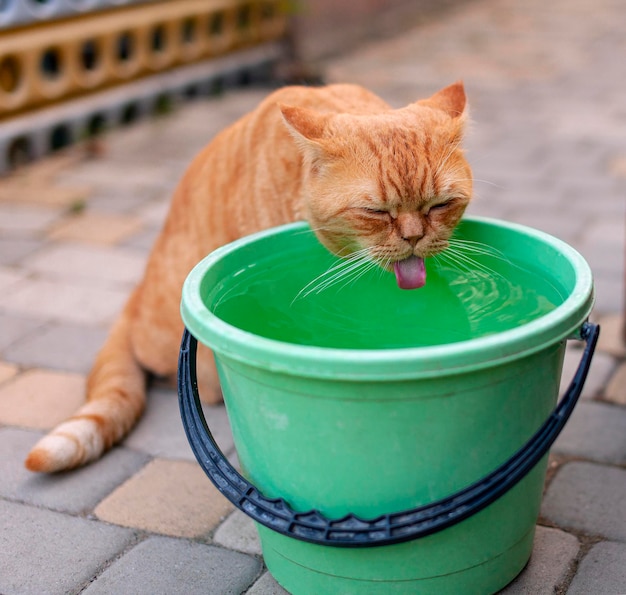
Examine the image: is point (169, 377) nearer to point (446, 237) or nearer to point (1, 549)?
point (1, 549)

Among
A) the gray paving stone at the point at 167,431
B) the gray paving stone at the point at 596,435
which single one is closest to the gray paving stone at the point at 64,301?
the gray paving stone at the point at 167,431

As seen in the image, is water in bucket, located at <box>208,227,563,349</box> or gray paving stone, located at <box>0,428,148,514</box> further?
gray paving stone, located at <box>0,428,148,514</box>

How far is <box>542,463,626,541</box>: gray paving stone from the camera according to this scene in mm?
2039

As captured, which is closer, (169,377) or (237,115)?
(169,377)

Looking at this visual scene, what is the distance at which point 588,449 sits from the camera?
236 cm

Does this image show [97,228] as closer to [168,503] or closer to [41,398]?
[41,398]

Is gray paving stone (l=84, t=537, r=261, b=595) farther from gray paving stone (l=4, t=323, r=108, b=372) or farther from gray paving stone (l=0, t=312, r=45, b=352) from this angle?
gray paving stone (l=0, t=312, r=45, b=352)

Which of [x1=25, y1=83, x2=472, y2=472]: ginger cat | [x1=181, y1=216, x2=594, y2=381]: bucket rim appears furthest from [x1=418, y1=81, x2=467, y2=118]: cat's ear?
[x1=181, y1=216, x2=594, y2=381]: bucket rim

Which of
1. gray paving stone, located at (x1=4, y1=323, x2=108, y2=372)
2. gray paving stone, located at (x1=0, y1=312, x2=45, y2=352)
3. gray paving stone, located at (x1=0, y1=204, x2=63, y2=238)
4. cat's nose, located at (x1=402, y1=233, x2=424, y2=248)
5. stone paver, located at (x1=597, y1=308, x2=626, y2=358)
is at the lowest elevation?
gray paving stone, located at (x1=0, y1=204, x2=63, y2=238)

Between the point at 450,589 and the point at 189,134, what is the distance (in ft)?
14.5

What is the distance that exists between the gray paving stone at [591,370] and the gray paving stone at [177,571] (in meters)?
1.24

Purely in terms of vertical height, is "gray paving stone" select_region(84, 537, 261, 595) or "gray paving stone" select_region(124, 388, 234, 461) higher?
"gray paving stone" select_region(84, 537, 261, 595)

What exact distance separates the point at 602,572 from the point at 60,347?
1981 mm

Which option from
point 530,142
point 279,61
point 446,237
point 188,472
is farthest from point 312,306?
point 279,61
